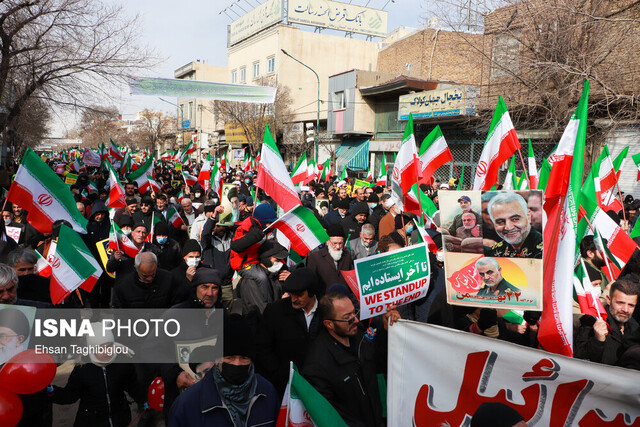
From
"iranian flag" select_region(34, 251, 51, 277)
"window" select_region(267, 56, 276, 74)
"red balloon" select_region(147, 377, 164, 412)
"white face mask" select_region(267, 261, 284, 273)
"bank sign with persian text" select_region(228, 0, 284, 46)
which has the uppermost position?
"bank sign with persian text" select_region(228, 0, 284, 46)

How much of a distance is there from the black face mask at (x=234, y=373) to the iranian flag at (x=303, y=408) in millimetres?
299

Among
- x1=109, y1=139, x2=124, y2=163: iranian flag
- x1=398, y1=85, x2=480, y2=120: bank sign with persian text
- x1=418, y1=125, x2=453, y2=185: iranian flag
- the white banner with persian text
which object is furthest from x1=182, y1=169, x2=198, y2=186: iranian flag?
the white banner with persian text

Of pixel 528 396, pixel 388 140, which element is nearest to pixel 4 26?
pixel 528 396

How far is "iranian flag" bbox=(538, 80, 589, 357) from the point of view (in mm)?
3062

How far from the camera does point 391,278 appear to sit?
353 centimetres

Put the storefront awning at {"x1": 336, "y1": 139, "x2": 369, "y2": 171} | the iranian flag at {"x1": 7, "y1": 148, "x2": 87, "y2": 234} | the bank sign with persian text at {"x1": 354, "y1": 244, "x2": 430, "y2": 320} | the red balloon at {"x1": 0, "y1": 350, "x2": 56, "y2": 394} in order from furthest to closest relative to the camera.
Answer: the storefront awning at {"x1": 336, "y1": 139, "x2": 369, "y2": 171}, the iranian flag at {"x1": 7, "y1": 148, "x2": 87, "y2": 234}, the bank sign with persian text at {"x1": 354, "y1": 244, "x2": 430, "y2": 320}, the red balloon at {"x1": 0, "y1": 350, "x2": 56, "y2": 394}

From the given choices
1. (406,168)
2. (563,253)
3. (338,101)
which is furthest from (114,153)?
(563,253)

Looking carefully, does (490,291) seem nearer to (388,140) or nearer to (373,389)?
(373,389)

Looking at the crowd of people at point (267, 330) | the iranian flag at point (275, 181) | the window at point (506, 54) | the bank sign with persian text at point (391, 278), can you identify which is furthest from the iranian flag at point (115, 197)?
the window at point (506, 54)

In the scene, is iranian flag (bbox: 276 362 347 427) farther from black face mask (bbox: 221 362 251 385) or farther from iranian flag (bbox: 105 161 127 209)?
iranian flag (bbox: 105 161 127 209)

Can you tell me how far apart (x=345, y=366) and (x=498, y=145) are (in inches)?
168

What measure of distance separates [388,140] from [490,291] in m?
25.2

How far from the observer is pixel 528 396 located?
262 centimetres

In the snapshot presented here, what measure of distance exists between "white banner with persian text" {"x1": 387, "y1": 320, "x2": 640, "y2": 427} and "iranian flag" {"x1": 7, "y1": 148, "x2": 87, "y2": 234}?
14.2 ft
